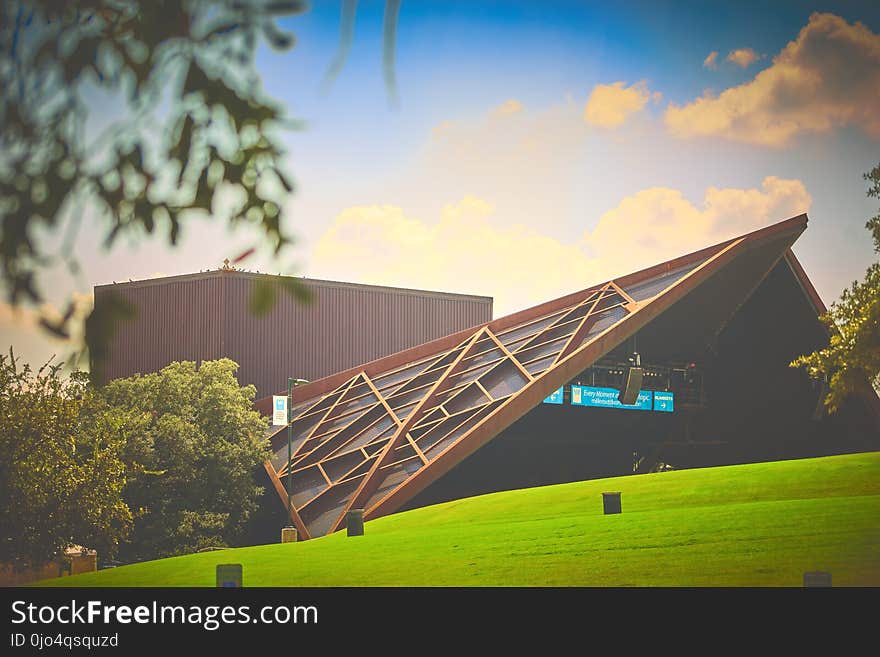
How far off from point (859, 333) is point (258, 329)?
34.8 meters

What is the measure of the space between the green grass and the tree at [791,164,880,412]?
2.45 meters

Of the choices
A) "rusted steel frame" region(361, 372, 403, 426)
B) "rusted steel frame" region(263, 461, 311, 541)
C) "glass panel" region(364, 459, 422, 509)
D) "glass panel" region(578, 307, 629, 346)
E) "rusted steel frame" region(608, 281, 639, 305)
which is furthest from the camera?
"rusted steel frame" region(608, 281, 639, 305)

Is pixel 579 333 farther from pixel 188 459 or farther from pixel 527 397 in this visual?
pixel 188 459

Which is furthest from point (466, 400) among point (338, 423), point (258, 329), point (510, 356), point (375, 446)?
point (258, 329)

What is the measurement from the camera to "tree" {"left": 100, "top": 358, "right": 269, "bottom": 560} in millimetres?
35406

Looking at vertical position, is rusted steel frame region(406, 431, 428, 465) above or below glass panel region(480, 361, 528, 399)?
below

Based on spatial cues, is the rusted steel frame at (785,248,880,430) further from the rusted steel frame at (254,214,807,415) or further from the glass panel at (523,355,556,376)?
the glass panel at (523,355,556,376)

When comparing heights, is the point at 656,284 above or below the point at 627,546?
above

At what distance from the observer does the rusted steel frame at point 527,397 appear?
32844 millimetres

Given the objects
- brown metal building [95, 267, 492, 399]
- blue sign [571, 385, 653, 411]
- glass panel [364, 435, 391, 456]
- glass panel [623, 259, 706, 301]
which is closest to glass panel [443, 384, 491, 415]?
glass panel [364, 435, 391, 456]

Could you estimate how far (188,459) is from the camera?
36.8m

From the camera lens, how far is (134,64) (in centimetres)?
593
